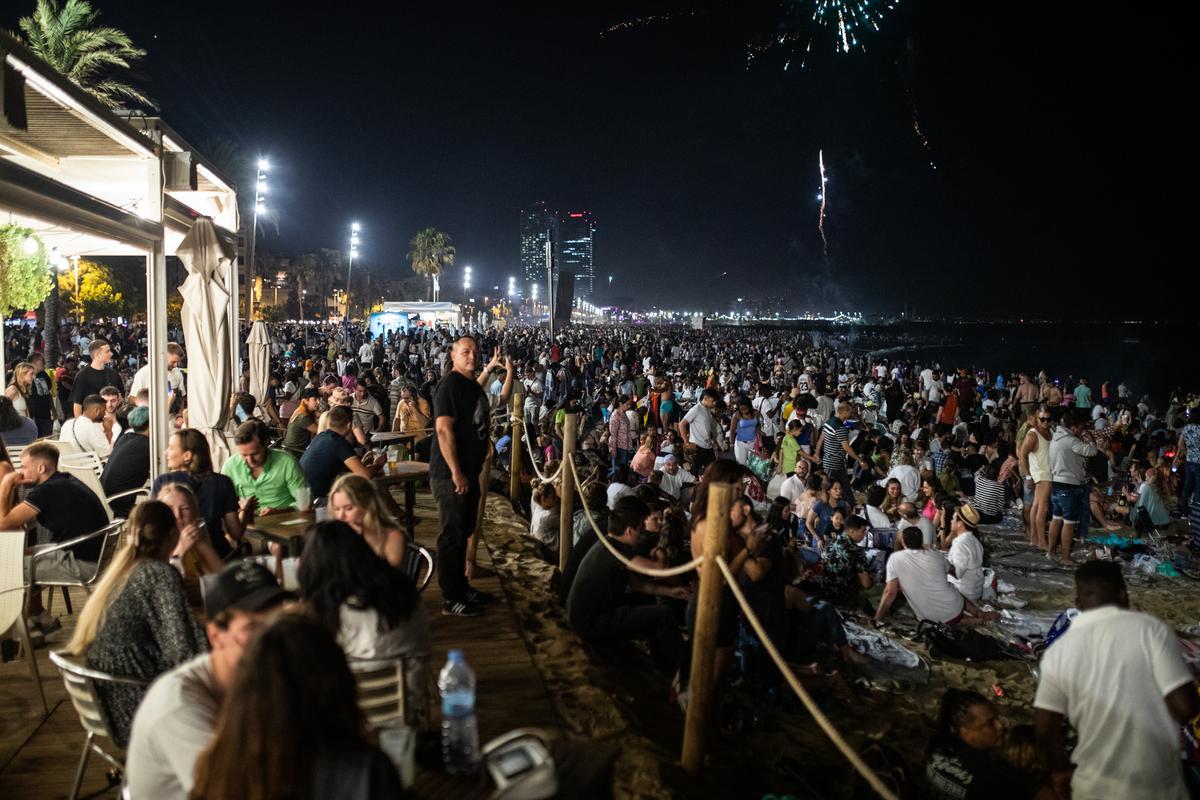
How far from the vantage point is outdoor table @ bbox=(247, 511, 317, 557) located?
15.7 feet

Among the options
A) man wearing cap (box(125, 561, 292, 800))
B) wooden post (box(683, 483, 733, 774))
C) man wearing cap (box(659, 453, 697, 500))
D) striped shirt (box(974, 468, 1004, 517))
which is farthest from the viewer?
striped shirt (box(974, 468, 1004, 517))

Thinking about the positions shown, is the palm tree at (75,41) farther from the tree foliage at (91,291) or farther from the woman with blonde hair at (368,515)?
the woman with blonde hair at (368,515)

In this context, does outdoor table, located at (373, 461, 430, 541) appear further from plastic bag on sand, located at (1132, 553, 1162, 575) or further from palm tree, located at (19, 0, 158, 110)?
palm tree, located at (19, 0, 158, 110)

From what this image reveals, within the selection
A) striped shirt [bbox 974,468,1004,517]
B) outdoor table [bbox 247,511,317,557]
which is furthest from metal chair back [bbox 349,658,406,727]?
striped shirt [bbox 974,468,1004,517]

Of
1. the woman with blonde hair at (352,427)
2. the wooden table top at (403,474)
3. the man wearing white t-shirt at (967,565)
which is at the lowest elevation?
the man wearing white t-shirt at (967,565)

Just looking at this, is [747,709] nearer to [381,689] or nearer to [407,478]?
[381,689]

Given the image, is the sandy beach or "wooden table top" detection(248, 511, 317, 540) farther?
"wooden table top" detection(248, 511, 317, 540)

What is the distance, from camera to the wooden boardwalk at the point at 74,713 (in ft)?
11.3

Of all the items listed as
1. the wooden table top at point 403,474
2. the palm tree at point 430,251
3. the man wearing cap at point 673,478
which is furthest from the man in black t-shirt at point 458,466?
the palm tree at point 430,251

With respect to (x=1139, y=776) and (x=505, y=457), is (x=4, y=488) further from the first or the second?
(x=505, y=457)

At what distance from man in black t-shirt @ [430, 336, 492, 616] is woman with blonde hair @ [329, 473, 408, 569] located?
1305mm

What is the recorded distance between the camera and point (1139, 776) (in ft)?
10.0

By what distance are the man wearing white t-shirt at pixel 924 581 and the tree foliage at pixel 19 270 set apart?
27.0 ft

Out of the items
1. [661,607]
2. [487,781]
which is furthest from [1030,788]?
[487,781]
